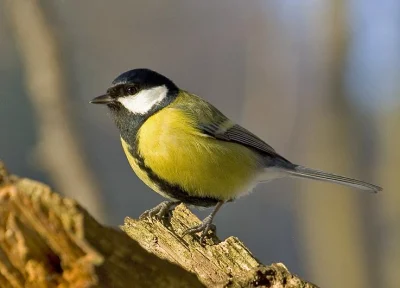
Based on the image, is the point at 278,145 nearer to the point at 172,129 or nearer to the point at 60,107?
the point at 60,107

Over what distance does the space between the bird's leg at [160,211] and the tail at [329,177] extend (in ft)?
2.18

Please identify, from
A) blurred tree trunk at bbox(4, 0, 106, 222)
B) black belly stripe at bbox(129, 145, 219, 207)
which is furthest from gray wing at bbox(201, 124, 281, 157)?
blurred tree trunk at bbox(4, 0, 106, 222)

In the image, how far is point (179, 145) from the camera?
7.54 ft

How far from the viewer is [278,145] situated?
209 inches

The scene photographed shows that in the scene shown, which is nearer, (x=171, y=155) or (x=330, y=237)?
(x=171, y=155)

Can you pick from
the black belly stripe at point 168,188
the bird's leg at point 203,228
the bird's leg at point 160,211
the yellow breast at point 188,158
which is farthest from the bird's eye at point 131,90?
the bird's leg at point 203,228

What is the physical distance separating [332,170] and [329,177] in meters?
0.89

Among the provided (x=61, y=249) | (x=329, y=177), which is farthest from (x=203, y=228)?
(x=61, y=249)

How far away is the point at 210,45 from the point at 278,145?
73.2 inches

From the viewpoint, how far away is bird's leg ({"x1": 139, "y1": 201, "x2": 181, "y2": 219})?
2.16 metres

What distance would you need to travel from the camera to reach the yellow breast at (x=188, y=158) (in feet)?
7.41

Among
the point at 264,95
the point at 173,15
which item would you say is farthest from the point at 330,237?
the point at 173,15

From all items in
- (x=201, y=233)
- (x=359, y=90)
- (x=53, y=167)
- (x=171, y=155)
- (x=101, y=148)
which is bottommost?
(x=101, y=148)

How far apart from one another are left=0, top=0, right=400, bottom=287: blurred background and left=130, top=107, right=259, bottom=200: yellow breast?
593 mm
